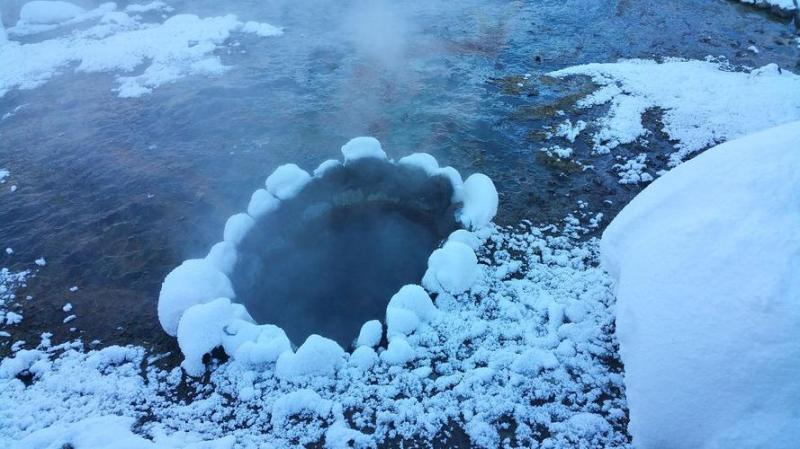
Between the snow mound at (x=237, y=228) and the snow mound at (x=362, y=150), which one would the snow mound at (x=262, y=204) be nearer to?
the snow mound at (x=237, y=228)

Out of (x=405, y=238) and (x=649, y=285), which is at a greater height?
(x=649, y=285)

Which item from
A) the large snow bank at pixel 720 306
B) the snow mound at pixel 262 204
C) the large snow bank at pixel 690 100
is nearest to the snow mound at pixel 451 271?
the large snow bank at pixel 720 306

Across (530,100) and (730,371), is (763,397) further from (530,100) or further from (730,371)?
(530,100)

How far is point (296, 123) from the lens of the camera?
6.83 m

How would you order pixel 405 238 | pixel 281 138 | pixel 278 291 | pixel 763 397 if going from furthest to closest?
pixel 281 138, pixel 405 238, pixel 278 291, pixel 763 397

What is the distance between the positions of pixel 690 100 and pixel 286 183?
5138 millimetres

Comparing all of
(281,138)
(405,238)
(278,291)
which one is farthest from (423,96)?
(278,291)

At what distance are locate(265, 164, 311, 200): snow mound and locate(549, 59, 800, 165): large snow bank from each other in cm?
342

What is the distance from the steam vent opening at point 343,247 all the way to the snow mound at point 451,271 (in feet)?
1.68

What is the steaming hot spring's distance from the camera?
407 cm

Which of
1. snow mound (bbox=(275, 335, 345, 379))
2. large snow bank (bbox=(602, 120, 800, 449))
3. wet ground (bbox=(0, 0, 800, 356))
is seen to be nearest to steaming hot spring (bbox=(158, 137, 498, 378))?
snow mound (bbox=(275, 335, 345, 379))

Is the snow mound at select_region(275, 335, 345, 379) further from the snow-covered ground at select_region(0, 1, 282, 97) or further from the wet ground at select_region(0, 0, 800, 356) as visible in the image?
the snow-covered ground at select_region(0, 1, 282, 97)

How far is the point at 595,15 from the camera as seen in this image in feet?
29.7

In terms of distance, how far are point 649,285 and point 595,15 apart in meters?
7.12
